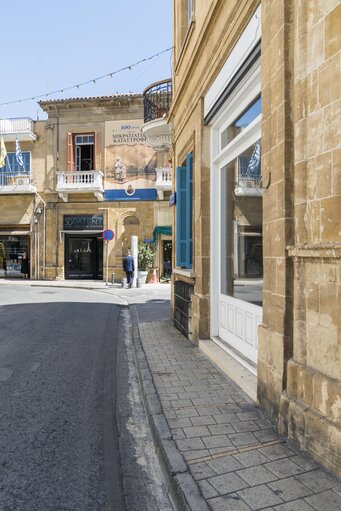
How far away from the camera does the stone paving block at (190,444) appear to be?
9.73 ft

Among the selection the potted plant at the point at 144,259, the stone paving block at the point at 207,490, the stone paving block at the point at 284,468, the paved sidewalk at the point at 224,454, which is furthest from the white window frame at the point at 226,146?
the potted plant at the point at 144,259

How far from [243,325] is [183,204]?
3.50 m

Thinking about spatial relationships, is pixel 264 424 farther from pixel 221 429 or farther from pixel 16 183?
pixel 16 183

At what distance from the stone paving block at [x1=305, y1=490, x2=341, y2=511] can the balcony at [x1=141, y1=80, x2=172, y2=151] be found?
28.8ft

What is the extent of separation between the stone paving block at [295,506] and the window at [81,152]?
2276 cm

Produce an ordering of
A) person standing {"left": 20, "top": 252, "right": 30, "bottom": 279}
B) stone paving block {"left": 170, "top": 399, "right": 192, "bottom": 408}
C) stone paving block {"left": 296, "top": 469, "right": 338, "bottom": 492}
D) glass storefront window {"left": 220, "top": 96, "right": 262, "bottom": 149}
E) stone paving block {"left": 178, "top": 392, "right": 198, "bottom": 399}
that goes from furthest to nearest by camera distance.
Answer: person standing {"left": 20, "top": 252, "right": 30, "bottom": 279} → glass storefront window {"left": 220, "top": 96, "right": 262, "bottom": 149} → stone paving block {"left": 178, "top": 392, "right": 198, "bottom": 399} → stone paving block {"left": 170, "top": 399, "right": 192, "bottom": 408} → stone paving block {"left": 296, "top": 469, "right": 338, "bottom": 492}

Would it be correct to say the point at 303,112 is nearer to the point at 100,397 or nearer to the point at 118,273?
the point at 100,397

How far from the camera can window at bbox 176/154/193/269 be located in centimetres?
732

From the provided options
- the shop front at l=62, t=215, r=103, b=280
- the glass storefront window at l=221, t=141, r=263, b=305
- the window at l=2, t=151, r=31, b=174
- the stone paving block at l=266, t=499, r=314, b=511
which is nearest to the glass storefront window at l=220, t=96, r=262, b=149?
the glass storefront window at l=221, t=141, r=263, b=305

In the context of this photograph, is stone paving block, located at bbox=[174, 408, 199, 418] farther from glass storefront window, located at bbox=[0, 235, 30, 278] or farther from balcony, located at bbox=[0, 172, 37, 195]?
glass storefront window, located at bbox=[0, 235, 30, 278]

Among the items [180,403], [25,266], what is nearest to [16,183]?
[25,266]

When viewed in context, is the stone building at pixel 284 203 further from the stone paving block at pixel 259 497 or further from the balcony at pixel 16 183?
the balcony at pixel 16 183

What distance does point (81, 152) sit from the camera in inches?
941

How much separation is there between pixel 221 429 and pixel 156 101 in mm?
9233
